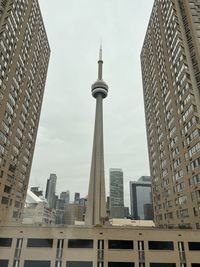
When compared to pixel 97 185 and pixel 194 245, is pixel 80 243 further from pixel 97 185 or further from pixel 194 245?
pixel 97 185

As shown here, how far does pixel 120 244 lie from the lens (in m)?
37.4

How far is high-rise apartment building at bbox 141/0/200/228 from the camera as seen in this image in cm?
4650

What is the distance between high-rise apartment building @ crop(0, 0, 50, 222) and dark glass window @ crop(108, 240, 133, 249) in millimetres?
27177

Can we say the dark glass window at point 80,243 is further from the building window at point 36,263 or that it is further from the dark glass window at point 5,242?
the dark glass window at point 5,242

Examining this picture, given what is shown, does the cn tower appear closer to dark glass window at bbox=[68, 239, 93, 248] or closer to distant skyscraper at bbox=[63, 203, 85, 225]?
dark glass window at bbox=[68, 239, 93, 248]

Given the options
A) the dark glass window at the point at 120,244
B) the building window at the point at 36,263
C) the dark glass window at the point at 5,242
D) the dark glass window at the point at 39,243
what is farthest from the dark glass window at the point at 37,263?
the dark glass window at the point at 120,244

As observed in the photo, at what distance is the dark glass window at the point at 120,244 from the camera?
37219 millimetres

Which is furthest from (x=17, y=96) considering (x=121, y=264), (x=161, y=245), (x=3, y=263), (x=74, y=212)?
(x=74, y=212)

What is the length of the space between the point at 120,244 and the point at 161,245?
6620mm

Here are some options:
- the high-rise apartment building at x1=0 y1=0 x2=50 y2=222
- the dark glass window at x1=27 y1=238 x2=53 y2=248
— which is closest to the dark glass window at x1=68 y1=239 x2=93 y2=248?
the dark glass window at x1=27 y1=238 x2=53 y2=248

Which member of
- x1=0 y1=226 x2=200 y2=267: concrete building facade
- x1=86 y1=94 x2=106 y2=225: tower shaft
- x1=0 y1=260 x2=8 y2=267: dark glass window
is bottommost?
x1=0 y1=260 x2=8 y2=267: dark glass window

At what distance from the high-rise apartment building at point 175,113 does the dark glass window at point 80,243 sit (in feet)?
66.3

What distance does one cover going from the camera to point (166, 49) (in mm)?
63406

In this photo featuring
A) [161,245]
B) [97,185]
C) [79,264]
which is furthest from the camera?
[97,185]
